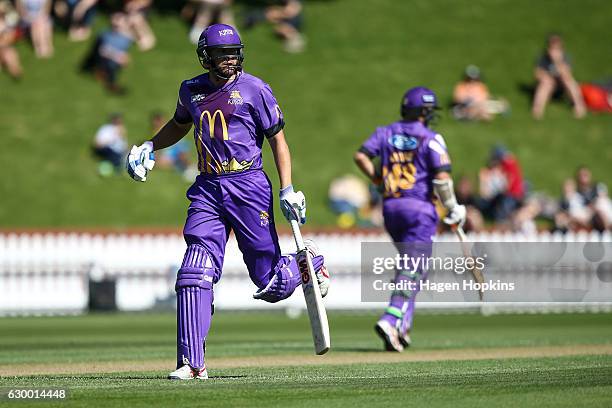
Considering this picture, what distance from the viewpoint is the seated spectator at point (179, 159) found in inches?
1090

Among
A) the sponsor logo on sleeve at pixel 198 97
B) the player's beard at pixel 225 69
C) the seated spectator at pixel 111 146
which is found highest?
the seated spectator at pixel 111 146

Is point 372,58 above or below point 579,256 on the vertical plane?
above

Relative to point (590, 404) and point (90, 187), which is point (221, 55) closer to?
point (590, 404)

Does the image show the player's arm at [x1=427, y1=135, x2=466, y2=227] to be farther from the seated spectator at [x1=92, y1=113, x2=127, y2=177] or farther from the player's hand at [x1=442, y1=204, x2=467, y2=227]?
the seated spectator at [x1=92, y1=113, x2=127, y2=177]

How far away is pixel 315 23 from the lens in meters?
34.5

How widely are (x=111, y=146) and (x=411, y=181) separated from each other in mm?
15125

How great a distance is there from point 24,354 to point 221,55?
16.9ft

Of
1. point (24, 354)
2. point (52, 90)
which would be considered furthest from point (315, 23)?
point (24, 354)

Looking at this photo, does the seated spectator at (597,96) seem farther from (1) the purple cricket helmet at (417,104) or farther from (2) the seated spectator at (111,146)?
(1) the purple cricket helmet at (417,104)

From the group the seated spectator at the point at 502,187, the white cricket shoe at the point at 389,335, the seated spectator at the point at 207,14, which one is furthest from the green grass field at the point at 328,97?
the white cricket shoe at the point at 389,335

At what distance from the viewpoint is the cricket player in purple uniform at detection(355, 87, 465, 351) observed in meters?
13.2

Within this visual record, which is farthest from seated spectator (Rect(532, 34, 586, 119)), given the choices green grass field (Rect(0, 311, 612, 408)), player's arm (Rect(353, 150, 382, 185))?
player's arm (Rect(353, 150, 382, 185))

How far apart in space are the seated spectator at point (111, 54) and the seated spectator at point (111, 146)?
2055 mm

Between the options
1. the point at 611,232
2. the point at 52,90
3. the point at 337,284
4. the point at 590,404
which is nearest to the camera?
the point at 590,404
